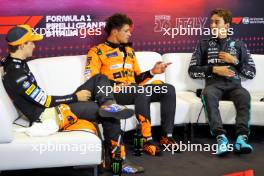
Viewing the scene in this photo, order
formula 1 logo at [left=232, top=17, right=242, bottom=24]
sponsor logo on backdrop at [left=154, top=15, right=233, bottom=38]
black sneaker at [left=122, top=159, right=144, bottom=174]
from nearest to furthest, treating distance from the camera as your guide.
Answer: black sneaker at [left=122, top=159, right=144, bottom=174] → sponsor logo on backdrop at [left=154, top=15, right=233, bottom=38] → formula 1 logo at [left=232, top=17, right=242, bottom=24]

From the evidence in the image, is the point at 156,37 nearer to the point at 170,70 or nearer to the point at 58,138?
the point at 170,70

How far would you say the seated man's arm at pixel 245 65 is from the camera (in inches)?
181

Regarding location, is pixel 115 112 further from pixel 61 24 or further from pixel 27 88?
pixel 61 24

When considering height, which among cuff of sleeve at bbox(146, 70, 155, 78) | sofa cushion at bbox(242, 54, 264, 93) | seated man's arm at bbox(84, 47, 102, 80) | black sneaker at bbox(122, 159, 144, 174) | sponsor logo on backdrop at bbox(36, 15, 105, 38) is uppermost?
sponsor logo on backdrop at bbox(36, 15, 105, 38)

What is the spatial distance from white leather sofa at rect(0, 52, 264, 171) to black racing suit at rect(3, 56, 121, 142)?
12 centimetres

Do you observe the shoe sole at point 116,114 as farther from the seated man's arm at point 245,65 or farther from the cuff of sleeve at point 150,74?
the seated man's arm at point 245,65

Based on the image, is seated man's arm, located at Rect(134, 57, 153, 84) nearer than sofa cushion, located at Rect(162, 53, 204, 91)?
Yes

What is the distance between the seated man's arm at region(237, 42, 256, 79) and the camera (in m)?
4.59

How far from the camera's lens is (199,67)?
181 inches

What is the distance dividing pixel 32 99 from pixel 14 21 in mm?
1278

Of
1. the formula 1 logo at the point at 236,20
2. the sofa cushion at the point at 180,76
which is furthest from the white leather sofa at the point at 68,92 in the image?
the formula 1 logo at the point at 236,20

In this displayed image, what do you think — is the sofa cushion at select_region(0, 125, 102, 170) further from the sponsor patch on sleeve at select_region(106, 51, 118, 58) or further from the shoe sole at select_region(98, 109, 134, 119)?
the sponsor patch on sleeve at select_region(106, 51, 118, 58)

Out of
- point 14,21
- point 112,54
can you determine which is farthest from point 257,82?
point 14,21

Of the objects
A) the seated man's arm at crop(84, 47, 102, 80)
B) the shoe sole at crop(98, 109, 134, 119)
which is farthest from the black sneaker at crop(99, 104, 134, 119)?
the seated man's arm at crop(84, 47, 102, 80)
